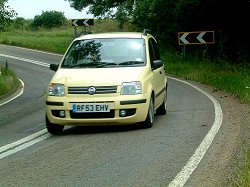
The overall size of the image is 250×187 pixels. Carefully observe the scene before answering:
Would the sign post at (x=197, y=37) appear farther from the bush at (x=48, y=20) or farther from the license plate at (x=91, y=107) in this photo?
the bush at (x=48, y=20)

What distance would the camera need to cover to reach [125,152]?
27.0 ft

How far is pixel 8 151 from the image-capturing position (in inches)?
346

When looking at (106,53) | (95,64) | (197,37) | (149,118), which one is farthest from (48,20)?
(149,118)

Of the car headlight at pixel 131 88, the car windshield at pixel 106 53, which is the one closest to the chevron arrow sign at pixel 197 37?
the car windshield at pixel 106 53

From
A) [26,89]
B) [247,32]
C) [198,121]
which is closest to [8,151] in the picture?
[198,121]

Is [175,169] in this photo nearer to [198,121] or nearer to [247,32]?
[198,121]

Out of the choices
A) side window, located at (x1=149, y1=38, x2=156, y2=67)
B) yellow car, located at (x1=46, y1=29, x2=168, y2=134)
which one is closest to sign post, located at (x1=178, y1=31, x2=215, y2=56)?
side window, located at (x1=149, y1=38, x2=156, y2=67)

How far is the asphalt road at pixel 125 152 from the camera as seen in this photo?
22.0 ft

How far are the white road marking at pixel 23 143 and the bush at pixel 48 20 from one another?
196 ft

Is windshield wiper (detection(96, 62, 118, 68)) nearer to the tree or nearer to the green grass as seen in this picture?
the green grass

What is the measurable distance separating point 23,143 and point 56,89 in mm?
1267

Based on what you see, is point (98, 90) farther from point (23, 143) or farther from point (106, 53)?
point (23, 143)

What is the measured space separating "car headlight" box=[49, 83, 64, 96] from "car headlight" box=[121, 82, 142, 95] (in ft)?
3.50

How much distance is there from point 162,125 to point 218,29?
64.4 ft
